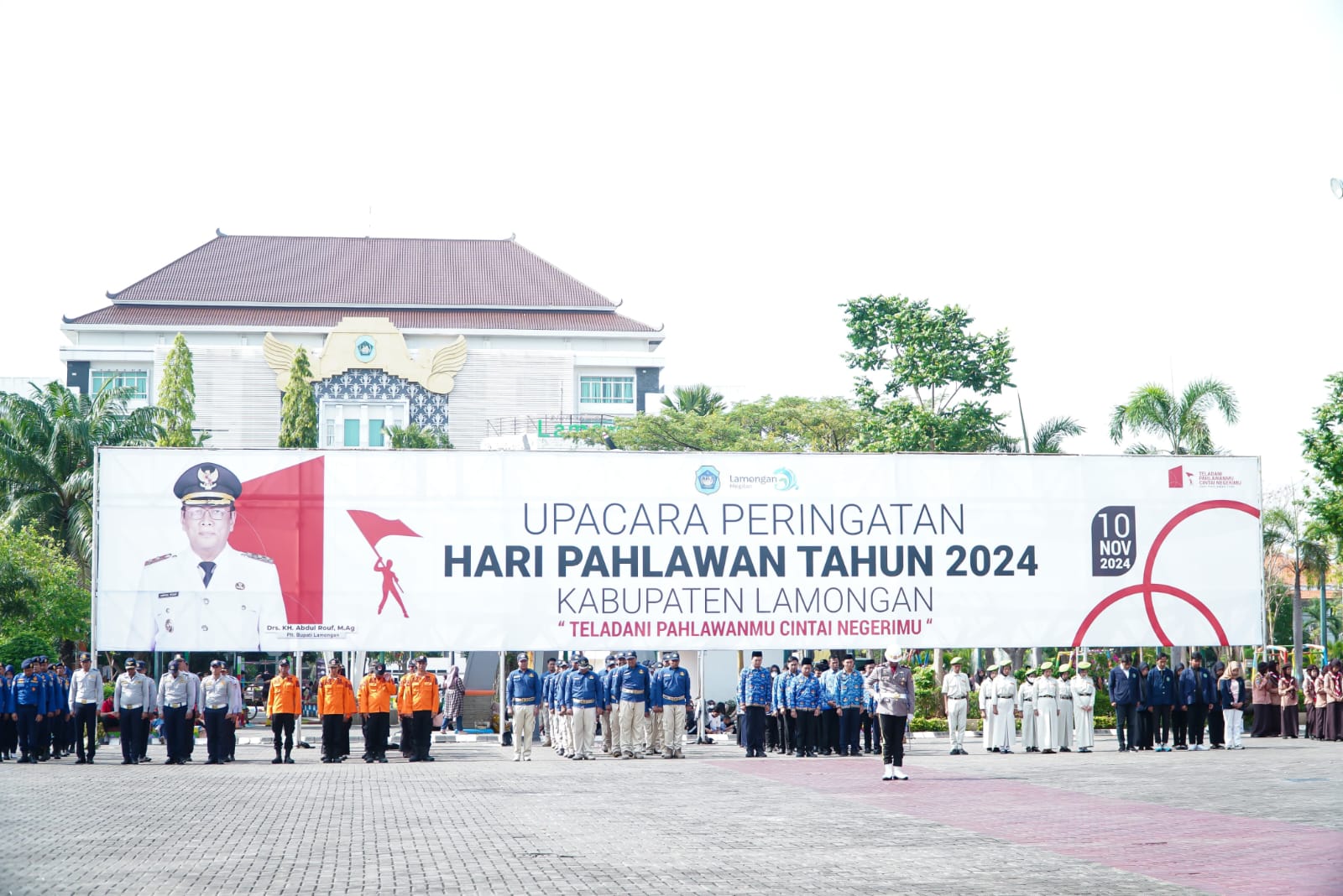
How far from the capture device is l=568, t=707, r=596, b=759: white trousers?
23.8 meters

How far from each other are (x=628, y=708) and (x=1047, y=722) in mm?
7006

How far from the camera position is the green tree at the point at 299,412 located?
6150 cm

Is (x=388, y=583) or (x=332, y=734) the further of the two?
(x=388, y=583)

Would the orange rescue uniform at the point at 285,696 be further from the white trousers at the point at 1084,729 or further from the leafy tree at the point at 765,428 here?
the leafy tree at the point at 765,428

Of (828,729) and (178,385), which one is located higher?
(178,385)

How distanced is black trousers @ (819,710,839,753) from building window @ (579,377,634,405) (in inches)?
2054

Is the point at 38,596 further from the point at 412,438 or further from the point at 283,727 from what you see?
the point at 412,438

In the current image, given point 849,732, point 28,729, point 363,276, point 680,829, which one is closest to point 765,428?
point 849,732

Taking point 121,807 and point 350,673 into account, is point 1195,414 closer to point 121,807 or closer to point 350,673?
point 350,673

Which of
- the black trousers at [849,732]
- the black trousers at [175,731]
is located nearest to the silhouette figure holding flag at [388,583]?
the black trousers at [175,731]

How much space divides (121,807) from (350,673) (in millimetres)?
21102

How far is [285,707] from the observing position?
915 inches

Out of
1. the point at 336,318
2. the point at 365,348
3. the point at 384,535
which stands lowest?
the point at 384,535

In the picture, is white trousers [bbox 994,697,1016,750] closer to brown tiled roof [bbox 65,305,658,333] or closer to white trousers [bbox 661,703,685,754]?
white trousers [bbox 661,703,685,754]
